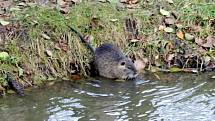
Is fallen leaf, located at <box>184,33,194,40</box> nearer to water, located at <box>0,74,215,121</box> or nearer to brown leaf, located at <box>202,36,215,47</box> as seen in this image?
brown leaf, located at <box>202,36,215,47</box>

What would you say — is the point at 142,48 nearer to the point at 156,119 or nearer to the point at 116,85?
the point at 116,85

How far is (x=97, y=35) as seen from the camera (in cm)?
761

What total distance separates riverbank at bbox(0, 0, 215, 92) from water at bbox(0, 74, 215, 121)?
28cm

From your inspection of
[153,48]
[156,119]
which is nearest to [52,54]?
[153,48]

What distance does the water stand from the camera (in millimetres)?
6090

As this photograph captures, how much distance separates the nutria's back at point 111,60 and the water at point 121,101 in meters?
0.18

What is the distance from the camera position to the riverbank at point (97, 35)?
7.14 metres

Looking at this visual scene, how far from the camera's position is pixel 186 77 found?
722cm

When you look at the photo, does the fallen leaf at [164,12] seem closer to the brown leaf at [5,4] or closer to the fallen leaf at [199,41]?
the fallen leaf at [199,41]

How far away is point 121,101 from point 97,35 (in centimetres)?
135

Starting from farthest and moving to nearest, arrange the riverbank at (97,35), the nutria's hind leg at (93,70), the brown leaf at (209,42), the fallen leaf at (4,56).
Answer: the brown leaf at (209,42) → the nutria's hind leg at (93,70) → the riverbank at (97,35) → the fallen leaf at (4,56)

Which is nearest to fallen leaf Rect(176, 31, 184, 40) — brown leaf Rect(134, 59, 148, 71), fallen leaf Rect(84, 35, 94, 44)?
brown leaf Rect(134, 59, 148, 71)

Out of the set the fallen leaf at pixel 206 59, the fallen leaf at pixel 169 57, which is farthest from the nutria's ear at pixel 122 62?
the fallen leaf at pixel 206 59

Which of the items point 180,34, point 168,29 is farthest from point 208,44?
point 168,29
